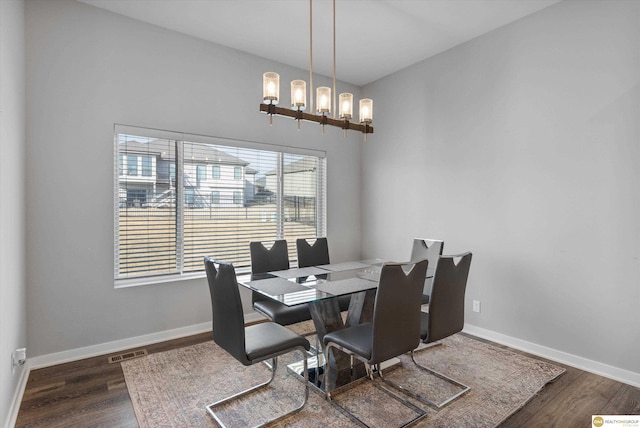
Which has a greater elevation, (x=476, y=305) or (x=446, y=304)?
(x=446, y=304)

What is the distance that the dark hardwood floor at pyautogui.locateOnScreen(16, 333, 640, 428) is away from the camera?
213cm

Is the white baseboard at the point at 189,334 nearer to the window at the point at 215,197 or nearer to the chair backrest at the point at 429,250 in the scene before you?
the chair backrest at the point at 429,250

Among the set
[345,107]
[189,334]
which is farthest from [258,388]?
[345,107]

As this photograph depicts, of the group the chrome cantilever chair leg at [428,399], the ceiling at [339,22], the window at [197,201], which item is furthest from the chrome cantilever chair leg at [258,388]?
the ceiling at [339,22]

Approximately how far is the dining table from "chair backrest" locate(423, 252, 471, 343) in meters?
0.42

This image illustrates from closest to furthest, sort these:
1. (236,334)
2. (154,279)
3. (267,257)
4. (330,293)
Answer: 1. (236,334)
2. (330,293)
3. (267,257)
4. (154,279)

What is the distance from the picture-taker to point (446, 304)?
93.3 inches

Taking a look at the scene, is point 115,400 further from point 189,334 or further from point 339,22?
point 339,22

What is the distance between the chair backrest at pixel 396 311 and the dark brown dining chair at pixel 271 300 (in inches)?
38.4

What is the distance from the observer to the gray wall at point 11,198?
6.50 ft

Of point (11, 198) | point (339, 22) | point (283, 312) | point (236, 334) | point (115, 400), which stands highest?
point (339, 22)

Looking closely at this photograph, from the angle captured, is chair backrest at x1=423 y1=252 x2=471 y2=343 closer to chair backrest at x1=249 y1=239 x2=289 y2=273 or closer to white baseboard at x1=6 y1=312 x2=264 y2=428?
chair backrest at x1=249 y1=239 x2=289 y2=273

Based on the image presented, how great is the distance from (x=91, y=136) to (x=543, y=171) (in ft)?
13.2

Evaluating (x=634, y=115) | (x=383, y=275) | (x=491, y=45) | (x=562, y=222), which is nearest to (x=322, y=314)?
(x=383, y=275)
